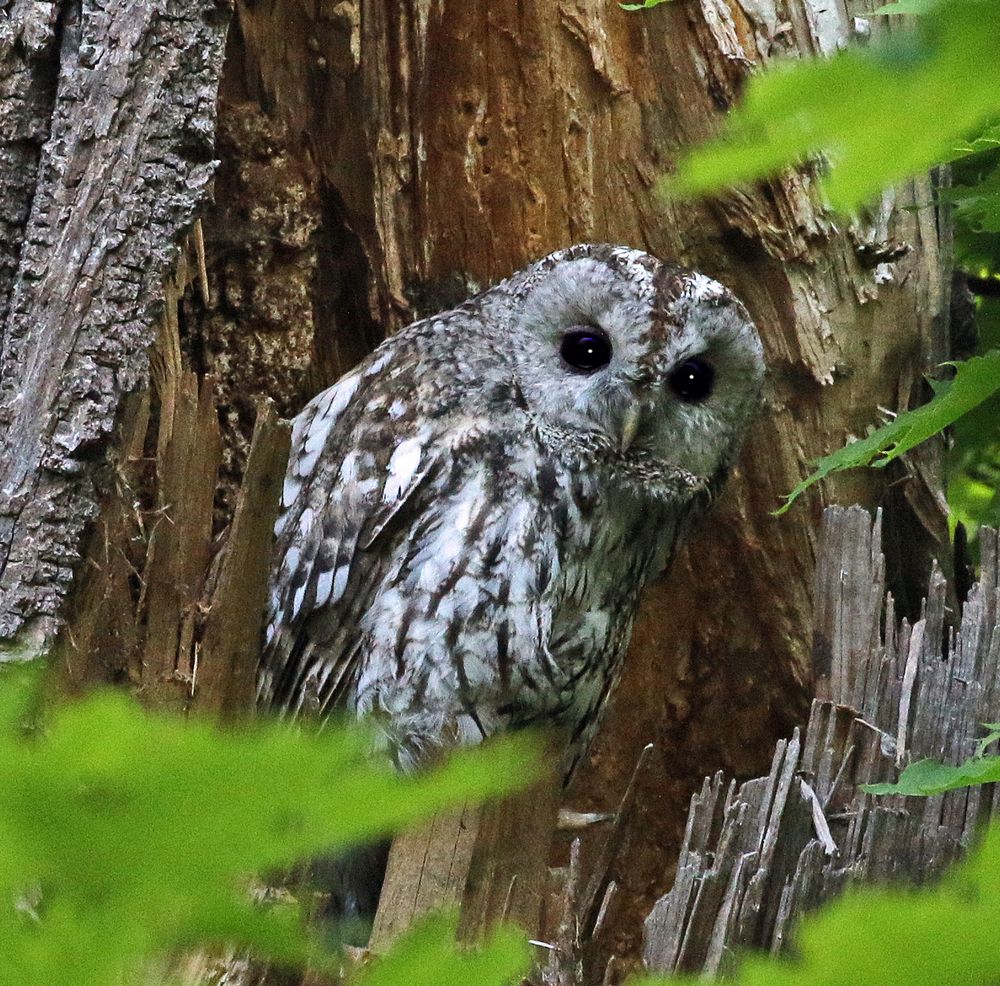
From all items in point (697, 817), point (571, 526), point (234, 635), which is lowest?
point (697, 817)

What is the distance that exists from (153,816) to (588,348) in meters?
2.65

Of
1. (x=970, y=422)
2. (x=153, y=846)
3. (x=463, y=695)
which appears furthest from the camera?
(x=970, y=422)

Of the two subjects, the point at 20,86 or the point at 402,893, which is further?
the point at 20,86

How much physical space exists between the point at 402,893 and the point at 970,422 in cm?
199

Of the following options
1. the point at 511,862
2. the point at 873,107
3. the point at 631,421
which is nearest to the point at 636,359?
the point at 631,421

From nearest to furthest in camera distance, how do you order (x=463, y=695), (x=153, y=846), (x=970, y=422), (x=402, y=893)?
(x=153, y=846) < (x=402, y=893) < (x=463, y=695) < (x=970, y=422)

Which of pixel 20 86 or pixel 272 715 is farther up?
pixel 20 86

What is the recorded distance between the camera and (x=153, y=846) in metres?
0.66

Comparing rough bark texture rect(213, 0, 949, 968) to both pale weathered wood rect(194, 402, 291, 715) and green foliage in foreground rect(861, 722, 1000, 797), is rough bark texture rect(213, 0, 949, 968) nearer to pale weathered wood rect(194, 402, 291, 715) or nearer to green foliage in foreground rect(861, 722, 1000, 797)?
pale weathered wood rect(194, 402, 291, 715)

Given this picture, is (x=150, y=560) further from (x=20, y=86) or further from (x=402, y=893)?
(x=20, y=86)

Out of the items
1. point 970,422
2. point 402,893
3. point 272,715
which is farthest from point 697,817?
point 970,422

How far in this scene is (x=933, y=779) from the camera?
7.32 feet

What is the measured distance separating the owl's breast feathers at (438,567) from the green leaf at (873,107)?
2512 millimetres

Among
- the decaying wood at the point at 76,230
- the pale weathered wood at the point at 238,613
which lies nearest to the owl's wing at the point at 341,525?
the pale weathered wood at the point at 238,613
